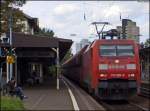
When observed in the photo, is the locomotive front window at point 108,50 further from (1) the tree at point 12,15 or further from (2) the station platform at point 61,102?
(1) the tree at point 12,15

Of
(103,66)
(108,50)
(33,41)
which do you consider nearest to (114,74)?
(103,66)

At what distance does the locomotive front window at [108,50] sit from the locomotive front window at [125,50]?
0.27m

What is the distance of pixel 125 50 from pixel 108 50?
2.93 ft

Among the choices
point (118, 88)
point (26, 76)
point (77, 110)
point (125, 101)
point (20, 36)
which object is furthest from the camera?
point (26, 76)

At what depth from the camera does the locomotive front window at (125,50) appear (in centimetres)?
2850

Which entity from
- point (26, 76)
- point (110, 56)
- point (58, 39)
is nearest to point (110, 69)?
point (110, 56)

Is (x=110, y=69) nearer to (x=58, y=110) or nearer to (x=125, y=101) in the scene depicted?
(x=125, y=101)

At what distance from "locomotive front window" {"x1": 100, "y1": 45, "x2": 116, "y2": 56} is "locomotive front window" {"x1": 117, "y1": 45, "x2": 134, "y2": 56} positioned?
0.27m

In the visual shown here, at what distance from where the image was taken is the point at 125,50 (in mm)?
28656

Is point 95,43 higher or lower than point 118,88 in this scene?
higher

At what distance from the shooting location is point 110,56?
28328 mm

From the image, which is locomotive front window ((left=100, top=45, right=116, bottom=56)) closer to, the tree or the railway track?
the railway track

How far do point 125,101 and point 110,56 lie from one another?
119 inches

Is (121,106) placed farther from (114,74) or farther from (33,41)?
(33,41)
